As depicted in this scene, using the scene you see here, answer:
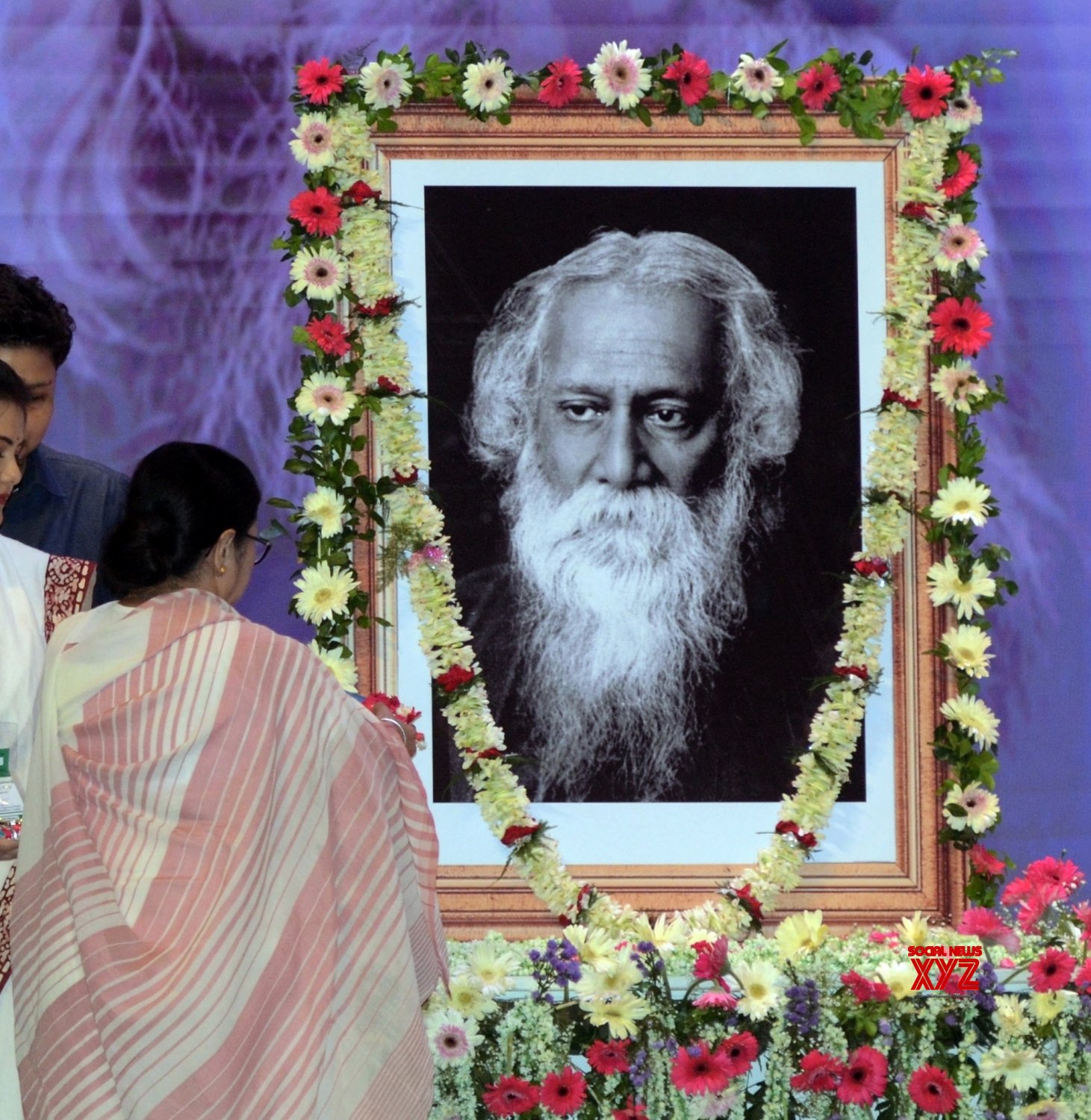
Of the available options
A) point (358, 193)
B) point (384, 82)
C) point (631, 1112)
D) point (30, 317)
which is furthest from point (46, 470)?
point (631, 1112)

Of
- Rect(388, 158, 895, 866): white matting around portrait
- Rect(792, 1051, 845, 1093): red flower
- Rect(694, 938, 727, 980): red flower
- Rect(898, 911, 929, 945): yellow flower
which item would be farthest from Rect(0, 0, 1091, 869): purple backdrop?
Rect(694, 938, 727, 980): red flower

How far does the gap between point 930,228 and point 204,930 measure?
8.87 ft

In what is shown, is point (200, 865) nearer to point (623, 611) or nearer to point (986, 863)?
point (623, 611)

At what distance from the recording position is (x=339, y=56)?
396 centimetres

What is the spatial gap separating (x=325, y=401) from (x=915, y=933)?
6.71 feet

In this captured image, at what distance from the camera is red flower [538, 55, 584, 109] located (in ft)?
12.5

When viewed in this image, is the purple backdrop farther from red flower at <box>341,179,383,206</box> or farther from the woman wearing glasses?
the woman wearing glasses

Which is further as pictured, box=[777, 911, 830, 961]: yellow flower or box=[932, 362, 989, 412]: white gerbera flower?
box=[932, 362, 989, 412]: white gerbera flower

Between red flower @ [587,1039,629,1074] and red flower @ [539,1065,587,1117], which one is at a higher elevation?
red flower @ [587,1039,629,1074]

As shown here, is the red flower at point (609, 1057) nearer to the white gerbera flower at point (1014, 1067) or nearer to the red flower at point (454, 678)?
the white gerbera flower at point (1014, 1067)

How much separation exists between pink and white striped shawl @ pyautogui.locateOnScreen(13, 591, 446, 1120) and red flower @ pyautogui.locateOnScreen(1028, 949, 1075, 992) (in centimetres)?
155

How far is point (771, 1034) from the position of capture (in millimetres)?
3260

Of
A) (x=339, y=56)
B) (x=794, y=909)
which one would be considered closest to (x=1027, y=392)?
(x=794, y=909)

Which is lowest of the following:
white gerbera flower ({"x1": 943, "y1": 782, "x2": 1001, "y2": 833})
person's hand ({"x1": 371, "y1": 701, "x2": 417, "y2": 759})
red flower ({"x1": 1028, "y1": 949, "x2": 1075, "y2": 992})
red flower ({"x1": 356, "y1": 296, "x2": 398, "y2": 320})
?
red flower ({"x1": 1028, "y1": 949, "x2": 1075, "y2": 992})
